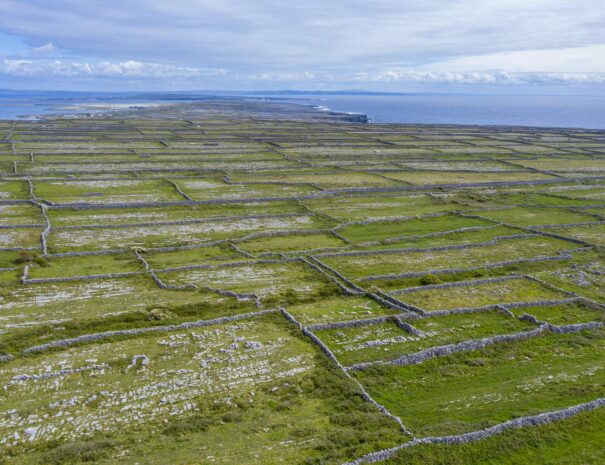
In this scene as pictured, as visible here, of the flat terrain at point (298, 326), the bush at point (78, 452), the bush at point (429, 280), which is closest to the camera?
the bush at point (78, 452)

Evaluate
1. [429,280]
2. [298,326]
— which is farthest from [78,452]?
[429,280]

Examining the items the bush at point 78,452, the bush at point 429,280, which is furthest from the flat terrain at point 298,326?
the bush at point 429,280

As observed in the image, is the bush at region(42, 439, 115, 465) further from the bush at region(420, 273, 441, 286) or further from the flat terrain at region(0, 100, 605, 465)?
the bush at region(420, 273, 441, 286)

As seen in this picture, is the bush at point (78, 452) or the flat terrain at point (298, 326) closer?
the bush at point (78, 452)

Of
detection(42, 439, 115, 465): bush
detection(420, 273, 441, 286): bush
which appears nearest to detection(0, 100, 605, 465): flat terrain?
detection(42, 439, 115, 465): bush

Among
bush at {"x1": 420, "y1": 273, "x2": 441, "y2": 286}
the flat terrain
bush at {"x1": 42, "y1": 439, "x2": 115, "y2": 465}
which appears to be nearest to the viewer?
bush at {"x1": 42, "y1": 439, "x2": 115, "y2": 465}

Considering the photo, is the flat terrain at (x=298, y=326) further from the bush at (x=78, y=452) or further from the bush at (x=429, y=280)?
the bush at (x=429, y=280)

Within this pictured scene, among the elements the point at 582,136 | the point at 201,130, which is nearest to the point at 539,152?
Result: the point at 582,136

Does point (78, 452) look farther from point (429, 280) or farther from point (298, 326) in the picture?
point (429, 280)
